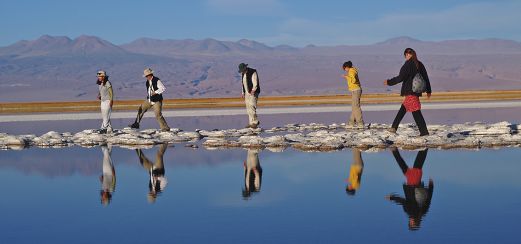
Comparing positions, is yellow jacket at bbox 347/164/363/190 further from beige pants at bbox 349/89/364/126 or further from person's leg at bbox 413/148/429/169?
beige pants at bbox 349/89/364/126

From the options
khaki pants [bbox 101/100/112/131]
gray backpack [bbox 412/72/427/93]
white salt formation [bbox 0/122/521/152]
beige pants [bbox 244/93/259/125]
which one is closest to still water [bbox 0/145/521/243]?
white salt formation [bbox 0/122/521/152]

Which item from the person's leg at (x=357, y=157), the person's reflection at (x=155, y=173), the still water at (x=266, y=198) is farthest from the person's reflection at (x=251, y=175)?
the person's leg at (x=357, y=157)

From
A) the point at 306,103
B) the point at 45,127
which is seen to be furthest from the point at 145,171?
the point at 306,103

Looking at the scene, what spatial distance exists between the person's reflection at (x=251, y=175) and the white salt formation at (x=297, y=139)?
4.78 ft

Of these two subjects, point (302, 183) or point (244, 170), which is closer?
point (302, 183)

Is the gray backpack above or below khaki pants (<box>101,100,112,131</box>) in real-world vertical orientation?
above

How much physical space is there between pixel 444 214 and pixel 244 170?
13.8ft

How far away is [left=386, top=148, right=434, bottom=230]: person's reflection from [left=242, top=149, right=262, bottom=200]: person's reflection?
60.7 inches

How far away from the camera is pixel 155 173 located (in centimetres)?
1132

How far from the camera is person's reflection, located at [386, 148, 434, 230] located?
303 inches

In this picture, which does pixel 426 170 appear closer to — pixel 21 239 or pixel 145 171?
pixel 145 171

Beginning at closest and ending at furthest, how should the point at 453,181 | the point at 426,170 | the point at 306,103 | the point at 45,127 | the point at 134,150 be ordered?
the point at 453,181, the point at 426,170, the point at 134,150, the point at 45,127, the point at 306,103

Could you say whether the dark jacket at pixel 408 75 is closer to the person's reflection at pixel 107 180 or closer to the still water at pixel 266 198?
the still water at pixel 266 198

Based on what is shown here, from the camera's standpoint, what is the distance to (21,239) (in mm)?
6934
